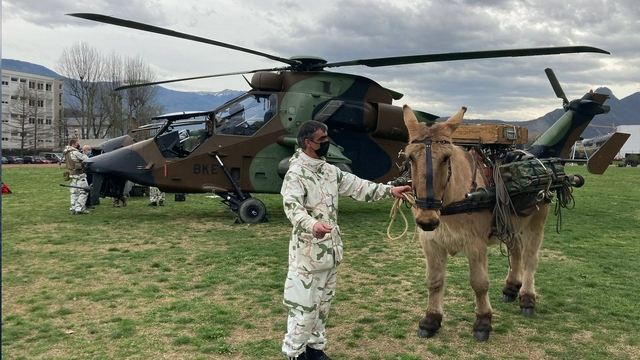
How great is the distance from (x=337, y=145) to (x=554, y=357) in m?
7.93

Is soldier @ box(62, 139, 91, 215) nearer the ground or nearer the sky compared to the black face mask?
nearer the ground

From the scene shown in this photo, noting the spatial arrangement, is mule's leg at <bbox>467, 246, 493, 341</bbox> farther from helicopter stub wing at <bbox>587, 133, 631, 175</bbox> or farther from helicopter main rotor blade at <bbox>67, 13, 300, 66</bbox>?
helicopter main rotor blade at <bbox>67, 13, 300, 66</bbox>

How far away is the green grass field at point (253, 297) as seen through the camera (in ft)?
14.5

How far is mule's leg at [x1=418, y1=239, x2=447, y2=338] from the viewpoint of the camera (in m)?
4.61

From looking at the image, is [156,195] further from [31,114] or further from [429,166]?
[31,114]

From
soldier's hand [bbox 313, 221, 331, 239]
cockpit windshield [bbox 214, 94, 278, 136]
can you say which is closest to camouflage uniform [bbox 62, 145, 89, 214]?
cockpit windshield [bbox 214, 94, 278, 136]

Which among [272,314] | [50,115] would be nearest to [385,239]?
[272,314]

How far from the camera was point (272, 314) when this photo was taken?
17.3 feet

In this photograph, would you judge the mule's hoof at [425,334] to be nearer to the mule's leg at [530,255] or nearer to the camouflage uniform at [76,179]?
the mule's leg at [530,255]

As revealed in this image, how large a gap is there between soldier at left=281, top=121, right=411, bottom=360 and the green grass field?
685 millimetres

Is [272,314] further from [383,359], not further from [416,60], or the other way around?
[416,60]

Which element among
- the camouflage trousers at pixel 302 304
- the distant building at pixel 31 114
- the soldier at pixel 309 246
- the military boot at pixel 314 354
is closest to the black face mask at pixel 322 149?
the soldier at pixel 309 246

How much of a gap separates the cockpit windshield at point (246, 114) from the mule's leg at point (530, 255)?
709 cm

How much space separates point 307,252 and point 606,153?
553 cm
